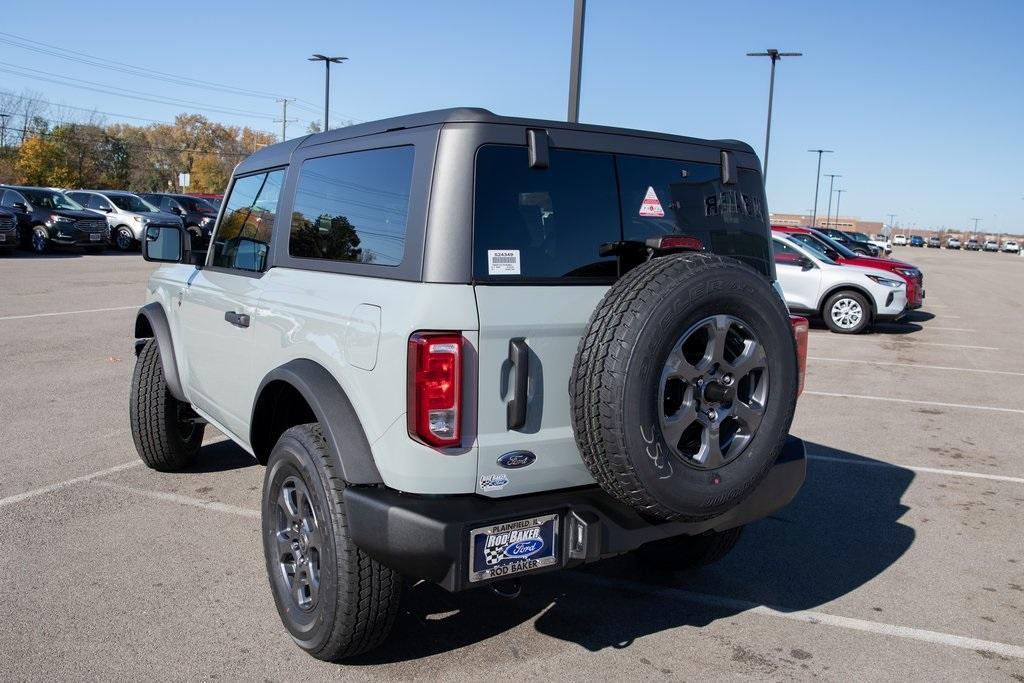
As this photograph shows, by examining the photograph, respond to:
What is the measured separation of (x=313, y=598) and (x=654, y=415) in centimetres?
147

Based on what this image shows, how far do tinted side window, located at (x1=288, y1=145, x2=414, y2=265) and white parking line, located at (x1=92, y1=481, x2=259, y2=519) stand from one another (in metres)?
1.81

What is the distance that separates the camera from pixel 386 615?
3219 millimetres

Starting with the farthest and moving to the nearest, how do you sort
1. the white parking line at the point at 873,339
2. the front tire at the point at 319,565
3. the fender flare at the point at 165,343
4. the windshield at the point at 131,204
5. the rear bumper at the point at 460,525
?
1. the windshield at the point at 131,204
2. the white parking line at the point at 873,339
3. the fender flare at the point at 165,343
4. the front tire at the point at 319,565
5. the rear bumper at the point at 460,525

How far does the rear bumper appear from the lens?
2.88 metres

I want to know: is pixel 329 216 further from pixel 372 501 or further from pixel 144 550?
pixel 144 550

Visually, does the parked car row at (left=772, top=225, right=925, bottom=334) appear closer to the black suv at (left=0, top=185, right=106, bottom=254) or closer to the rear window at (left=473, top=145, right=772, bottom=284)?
the rear window at (left=473, top=145, right=772, bottom=284)

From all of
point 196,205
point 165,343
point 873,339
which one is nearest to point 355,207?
point 165,343

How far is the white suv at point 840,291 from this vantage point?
1497 cm

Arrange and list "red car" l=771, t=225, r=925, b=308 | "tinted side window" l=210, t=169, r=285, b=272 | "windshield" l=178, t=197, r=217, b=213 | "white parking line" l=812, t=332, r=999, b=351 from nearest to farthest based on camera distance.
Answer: "tinted side window" l=210, t=169, r=285, b=272 < "white parking line" l=812, t=332, r=999, b=351 < "red car" l=771, t=225, r=925, b=308 < "windshield" l=178, t=197, r=217, b=213

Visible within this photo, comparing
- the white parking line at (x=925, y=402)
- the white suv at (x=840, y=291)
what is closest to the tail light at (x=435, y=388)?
the white parking line at (x=925, y=402)

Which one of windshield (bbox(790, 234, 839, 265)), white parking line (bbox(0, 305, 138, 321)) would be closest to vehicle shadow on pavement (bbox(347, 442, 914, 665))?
white parking line (bbox(0, 305, 138, 321))

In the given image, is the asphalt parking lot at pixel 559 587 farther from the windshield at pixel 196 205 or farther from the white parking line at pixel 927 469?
the windshield at pixel 196 205

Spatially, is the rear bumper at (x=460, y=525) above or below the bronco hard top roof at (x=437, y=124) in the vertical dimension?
below

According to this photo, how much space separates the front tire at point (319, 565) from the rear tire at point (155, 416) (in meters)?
2.14
